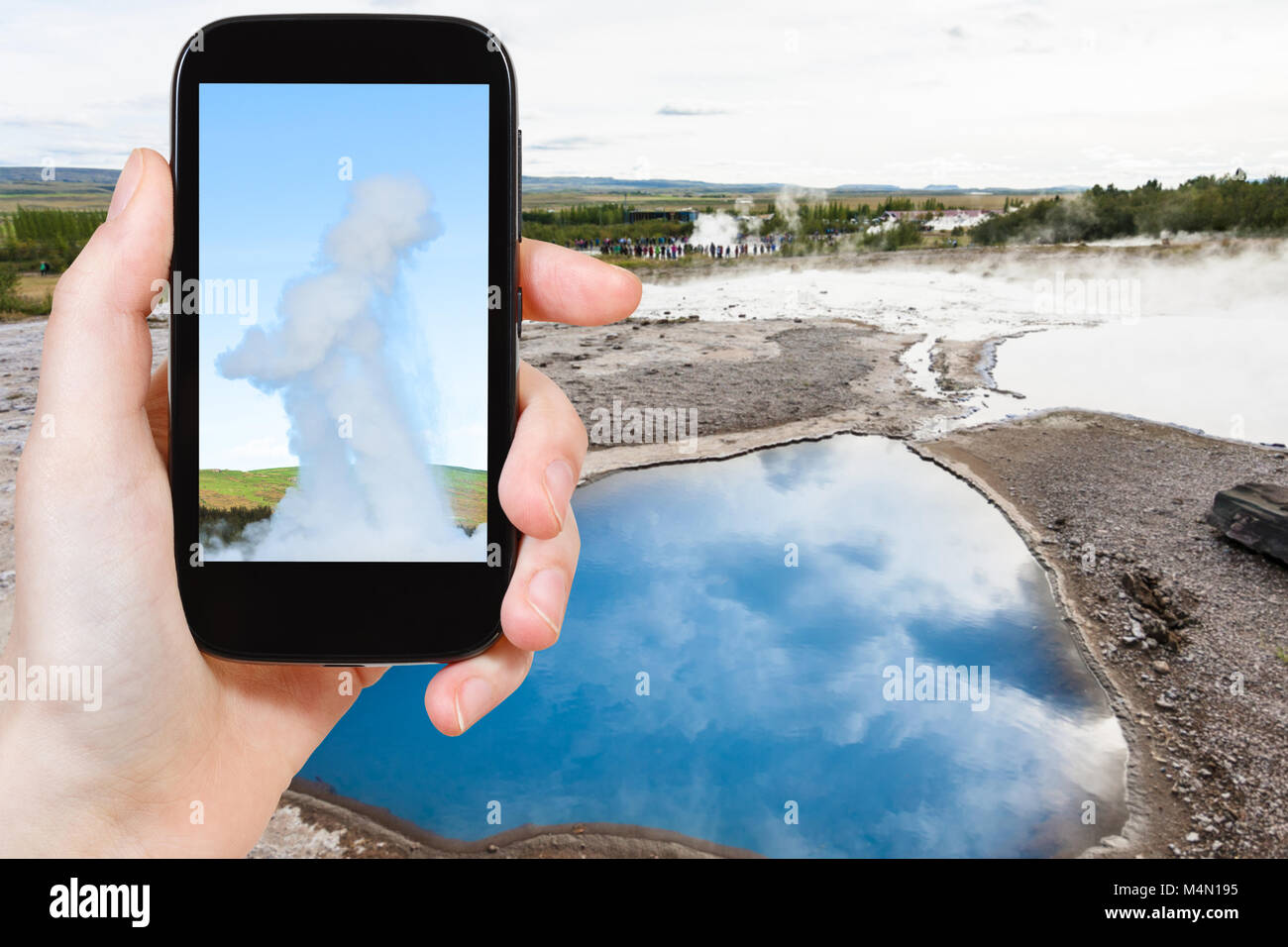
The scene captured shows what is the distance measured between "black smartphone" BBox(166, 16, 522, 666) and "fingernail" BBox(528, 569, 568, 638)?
1.7 inches

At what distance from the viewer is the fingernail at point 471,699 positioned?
109 centimetres

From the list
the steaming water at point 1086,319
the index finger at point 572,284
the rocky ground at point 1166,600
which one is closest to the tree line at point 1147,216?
the steaming water at point 1086,319

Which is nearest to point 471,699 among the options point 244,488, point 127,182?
point 244,488

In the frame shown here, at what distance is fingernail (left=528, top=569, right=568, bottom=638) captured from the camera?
3.56 ft

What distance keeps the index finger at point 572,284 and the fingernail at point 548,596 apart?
0.37m

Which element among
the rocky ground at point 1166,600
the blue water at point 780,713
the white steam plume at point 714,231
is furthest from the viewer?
the white steam plume at point 714,231

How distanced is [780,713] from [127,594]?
3.73 metres

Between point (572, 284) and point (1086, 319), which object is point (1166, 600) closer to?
point (572, 284)

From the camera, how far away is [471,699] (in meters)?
1.09
